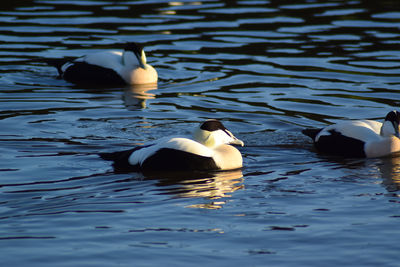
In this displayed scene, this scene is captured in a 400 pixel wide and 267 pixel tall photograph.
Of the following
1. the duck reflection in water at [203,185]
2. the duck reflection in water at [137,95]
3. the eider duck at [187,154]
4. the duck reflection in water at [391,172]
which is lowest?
the duck reflection in water at [137,95]

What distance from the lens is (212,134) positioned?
338 inches

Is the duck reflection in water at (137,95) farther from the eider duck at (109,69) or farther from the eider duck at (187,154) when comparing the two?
the eider duck at (187,154)

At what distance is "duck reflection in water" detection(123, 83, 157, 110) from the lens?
1169 cm

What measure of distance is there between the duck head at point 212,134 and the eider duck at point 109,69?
461 centimetres

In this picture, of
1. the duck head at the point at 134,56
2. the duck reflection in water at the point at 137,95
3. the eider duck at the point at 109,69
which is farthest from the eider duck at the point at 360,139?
the duck head at the point at 134,56

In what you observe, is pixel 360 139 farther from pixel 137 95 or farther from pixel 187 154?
pixel 137 95

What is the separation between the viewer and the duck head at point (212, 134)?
8.53 m

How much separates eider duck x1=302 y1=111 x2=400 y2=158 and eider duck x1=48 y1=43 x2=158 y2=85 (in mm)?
4443

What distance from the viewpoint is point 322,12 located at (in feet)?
57.7

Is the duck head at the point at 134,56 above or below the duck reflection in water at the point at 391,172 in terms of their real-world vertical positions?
above

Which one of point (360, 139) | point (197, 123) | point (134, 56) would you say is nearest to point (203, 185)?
point (360, 139)

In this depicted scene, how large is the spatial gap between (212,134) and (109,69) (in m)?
5.03

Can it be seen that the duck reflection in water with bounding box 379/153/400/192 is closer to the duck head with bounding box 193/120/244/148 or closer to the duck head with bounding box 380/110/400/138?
the duck head with bounding box 380/110/400/138

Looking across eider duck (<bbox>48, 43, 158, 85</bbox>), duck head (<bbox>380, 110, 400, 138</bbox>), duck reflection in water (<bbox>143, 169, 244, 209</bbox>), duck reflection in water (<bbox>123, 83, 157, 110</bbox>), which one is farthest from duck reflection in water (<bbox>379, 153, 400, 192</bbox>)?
eider duck (<bbox>48, 43, 158, 85</bbox>)
